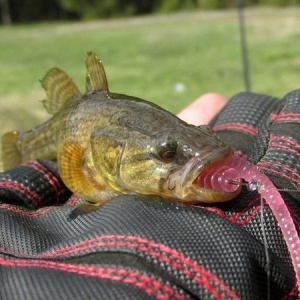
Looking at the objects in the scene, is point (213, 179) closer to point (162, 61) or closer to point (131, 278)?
point (131, 278)

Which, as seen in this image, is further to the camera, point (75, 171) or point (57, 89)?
point (57, 89)

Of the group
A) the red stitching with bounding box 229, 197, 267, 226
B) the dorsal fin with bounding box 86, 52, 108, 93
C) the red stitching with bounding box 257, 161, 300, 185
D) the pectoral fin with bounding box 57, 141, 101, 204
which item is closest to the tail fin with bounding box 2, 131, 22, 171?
the dorsal fin with bounding box 86, 52, 108, 93

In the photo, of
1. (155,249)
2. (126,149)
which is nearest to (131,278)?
(155,249)

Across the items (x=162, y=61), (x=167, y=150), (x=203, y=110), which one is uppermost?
(x=167, y=150)

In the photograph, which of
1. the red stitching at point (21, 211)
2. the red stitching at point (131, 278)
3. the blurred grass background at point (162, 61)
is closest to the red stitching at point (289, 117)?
the red stitching at point (21, 211)

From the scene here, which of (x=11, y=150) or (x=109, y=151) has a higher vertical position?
(x=109, y=151)

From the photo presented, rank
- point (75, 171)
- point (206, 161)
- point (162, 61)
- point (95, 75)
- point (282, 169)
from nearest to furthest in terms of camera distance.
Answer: point (206, 161)
point (282, 169)
point (75, 171)
point (95, 75)
point (162, 61)

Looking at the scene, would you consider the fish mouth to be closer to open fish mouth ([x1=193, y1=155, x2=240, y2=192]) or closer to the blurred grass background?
open fish mouth ([x1=193, y1=155, x2=240, y2=192])

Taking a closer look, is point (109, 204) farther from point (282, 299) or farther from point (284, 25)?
point (284, 25)
